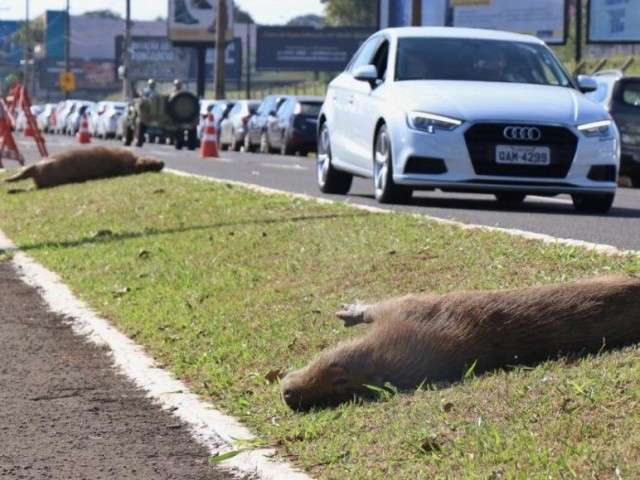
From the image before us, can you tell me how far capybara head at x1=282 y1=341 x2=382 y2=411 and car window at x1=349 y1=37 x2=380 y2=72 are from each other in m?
9.39

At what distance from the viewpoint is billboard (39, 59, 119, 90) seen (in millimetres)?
138875

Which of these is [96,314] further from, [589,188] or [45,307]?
[589,188]

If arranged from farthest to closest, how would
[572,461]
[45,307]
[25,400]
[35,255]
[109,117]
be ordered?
[109,117] → [35,255] → [45,307] → [25,400] → [572,461]

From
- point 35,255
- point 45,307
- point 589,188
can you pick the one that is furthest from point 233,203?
point 45,307

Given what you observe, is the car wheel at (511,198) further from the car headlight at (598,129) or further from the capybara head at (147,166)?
the capybara head at (147,166)

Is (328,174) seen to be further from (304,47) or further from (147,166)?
(304,47)

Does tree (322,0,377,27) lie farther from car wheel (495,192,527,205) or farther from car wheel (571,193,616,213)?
car wheel (571,193,616,213)

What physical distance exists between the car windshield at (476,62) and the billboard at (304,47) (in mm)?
94754

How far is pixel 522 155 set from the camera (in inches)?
539

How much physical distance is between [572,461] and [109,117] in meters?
50.9

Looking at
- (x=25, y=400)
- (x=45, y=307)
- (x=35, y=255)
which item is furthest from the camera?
(x=35, y=255)

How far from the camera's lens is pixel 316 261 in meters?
9.97

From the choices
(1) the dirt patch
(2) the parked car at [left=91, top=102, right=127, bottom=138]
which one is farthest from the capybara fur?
(2) the parked car at [left=91, top=102, right=127, bottom=138]

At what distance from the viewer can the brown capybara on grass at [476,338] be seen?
6.27 metres
